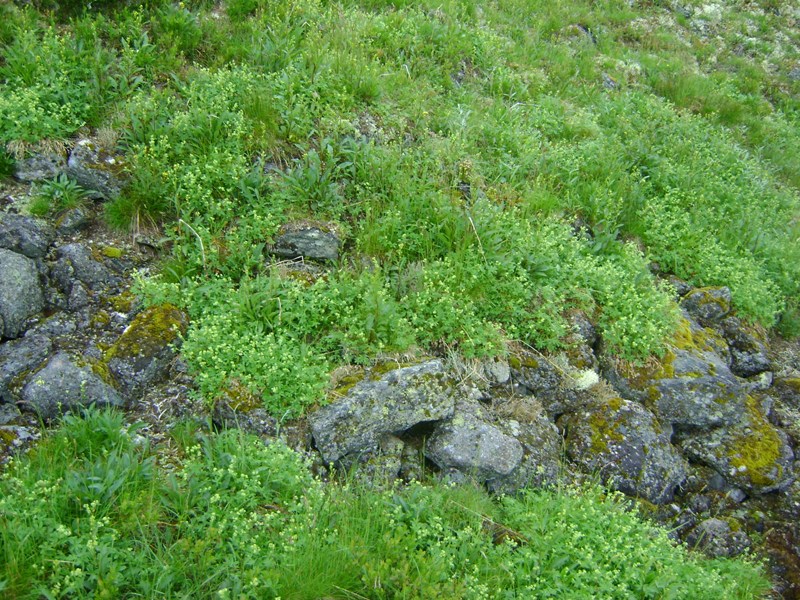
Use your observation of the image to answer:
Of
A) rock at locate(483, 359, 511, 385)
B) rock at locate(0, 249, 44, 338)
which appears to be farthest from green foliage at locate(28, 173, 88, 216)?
rock at locate(483, 359, 511, 385)

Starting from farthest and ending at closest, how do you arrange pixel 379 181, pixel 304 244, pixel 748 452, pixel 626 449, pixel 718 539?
1. pixel 379 181
2. pixel 304 244
3. pixel 748 452
4. pixel 626 449
5. pixel 718 539

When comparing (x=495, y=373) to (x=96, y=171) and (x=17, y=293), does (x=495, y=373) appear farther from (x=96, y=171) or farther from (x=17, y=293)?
(x=96, y=171)

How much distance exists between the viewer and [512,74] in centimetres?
980

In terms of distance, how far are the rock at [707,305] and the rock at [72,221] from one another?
637 centimetres

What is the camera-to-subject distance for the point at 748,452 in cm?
606

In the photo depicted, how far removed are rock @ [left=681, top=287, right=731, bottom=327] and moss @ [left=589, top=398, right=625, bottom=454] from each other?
201cm

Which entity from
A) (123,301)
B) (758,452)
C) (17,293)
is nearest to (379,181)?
(123,301)

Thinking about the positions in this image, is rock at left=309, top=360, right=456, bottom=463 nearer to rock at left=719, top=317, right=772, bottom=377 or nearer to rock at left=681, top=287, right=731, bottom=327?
rock at left=681, top=287, right=731, bottom=327

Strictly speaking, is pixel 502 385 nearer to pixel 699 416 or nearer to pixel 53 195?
pixel 699 416

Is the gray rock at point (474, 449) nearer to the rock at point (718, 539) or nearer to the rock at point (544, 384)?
the rock at point (544, 384)

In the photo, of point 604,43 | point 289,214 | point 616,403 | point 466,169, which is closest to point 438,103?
point 466,169

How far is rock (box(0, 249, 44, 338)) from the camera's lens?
5320 millimetres

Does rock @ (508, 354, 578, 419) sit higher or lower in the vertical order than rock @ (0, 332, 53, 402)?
higher

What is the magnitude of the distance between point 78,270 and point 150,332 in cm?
99
